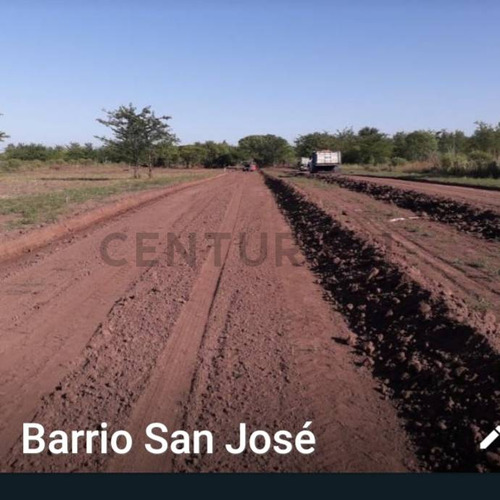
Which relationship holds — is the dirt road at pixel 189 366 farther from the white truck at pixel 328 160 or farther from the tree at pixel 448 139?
the tree at pixel 448 139

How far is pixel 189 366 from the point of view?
5586 mm

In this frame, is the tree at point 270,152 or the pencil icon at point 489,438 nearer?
the pencil icon at point 489,438

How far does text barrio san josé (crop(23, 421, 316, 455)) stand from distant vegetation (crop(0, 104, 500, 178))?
3549cm

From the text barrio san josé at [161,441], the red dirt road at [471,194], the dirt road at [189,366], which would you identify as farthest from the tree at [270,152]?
the text barrio san josé at [161,441]

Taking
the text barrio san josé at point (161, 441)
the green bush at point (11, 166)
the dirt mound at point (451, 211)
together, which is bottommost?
the text barrio san josé at point (161, 441)

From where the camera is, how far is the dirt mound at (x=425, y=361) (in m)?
4.26

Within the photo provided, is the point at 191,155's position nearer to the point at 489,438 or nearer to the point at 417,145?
the point at 417,145

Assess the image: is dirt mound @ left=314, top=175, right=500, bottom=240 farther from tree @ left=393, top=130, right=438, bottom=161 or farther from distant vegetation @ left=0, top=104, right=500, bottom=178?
tree @ left=393, top=130, right=438, bottom=161

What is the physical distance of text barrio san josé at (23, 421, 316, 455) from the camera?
13.5 ft

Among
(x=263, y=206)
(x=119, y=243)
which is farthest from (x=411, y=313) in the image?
(x=263, y=206)

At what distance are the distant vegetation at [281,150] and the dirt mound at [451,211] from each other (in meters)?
17.8

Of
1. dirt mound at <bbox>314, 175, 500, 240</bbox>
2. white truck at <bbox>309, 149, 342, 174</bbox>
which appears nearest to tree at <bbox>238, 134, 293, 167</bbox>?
white truck at <bbox>309, 149, 342, 174</bbox>

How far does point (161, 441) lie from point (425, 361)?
2.80 meters

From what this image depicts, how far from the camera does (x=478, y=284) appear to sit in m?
8.08
